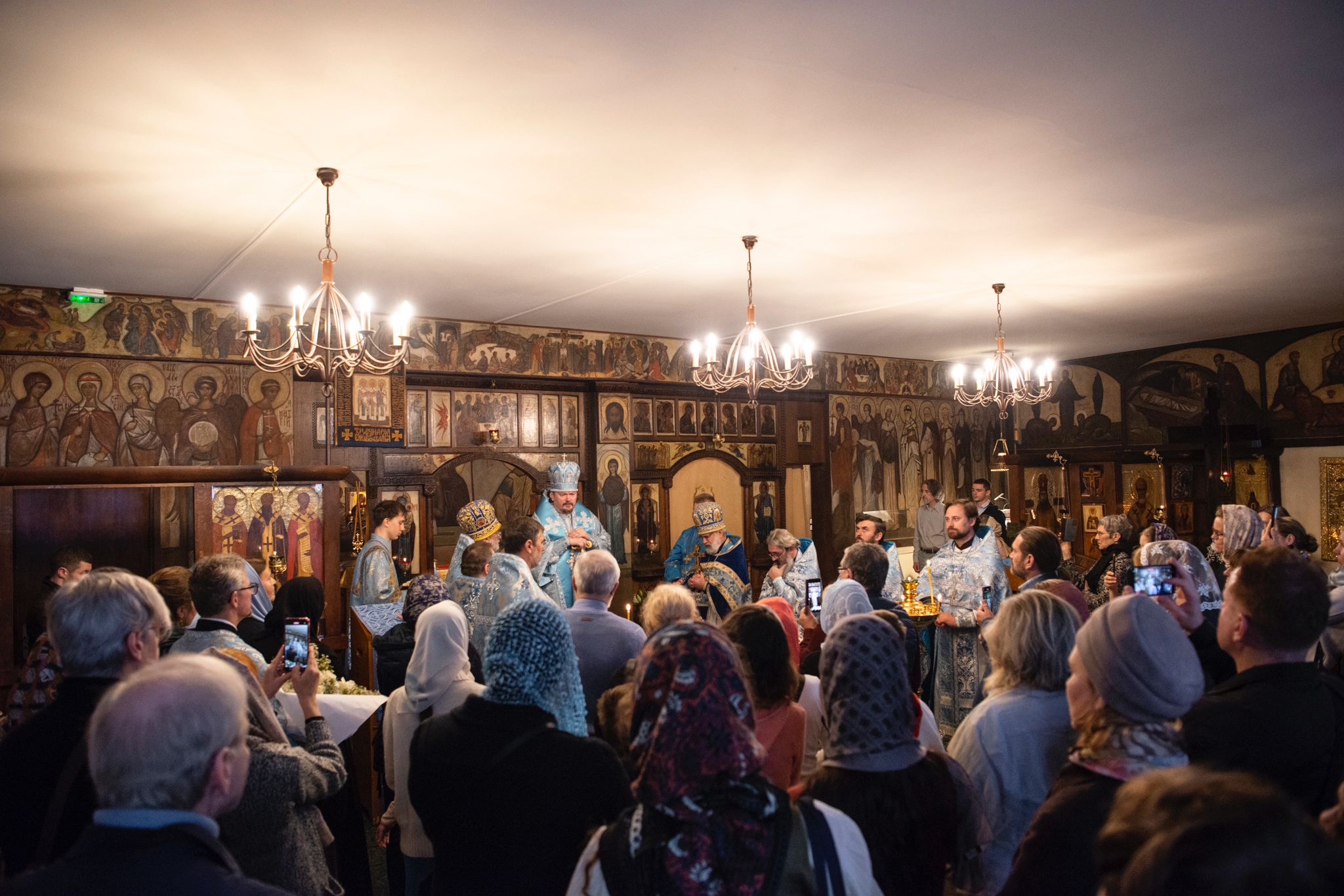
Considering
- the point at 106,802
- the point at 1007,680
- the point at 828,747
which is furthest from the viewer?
the point at 1007,680

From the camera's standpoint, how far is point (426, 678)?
393 centimetres

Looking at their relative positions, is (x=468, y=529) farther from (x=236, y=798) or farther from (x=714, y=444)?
(x=714, y=444)

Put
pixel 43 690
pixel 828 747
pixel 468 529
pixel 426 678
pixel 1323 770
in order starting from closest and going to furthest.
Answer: pixel 828 747
pixel 1323 770
pixel 43 690
pixel 426 678
pixel 468 529

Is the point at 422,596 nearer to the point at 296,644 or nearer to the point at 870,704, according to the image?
the point at 296,644

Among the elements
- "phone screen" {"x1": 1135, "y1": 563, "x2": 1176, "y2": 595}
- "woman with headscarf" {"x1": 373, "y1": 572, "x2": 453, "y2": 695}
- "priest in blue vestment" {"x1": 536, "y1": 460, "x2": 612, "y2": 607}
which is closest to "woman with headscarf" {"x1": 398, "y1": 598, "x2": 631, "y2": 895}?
"phone screen" {"x1": 1135, "y1": 563, "x2": 1176, "y2": 595}

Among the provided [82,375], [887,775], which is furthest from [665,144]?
[82,375]

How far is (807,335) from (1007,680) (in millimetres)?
9817

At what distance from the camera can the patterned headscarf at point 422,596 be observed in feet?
17.0

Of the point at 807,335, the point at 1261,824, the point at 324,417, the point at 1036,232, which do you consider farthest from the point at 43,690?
the point at 807,335

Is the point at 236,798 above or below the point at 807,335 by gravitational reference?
below

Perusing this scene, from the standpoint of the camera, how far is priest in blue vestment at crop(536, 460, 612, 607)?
26.5ft

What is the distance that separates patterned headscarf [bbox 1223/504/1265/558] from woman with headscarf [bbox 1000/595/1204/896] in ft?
15.8

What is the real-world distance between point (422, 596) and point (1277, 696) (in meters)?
4.20

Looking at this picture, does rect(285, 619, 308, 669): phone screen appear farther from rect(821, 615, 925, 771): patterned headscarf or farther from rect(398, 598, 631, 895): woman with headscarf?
rect(821, 615, 925, 771): patterned headscarf
